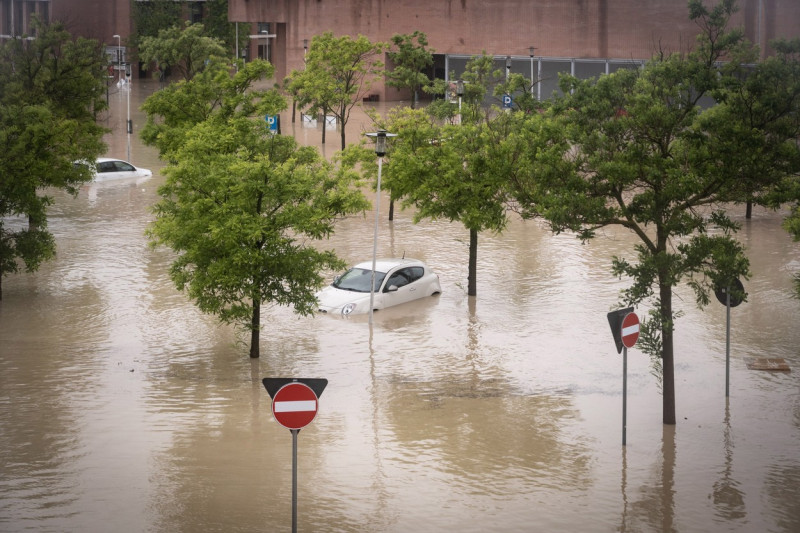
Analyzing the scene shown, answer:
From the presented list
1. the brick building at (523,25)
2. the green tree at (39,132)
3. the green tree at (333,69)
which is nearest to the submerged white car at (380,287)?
the green tree at (39,132)

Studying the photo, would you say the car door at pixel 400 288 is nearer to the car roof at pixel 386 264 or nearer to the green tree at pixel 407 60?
the car roof at pixel 386 264

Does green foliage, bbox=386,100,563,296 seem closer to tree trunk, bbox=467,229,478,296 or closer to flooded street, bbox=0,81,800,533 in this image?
tree trunk, bbox=467,229,478,296

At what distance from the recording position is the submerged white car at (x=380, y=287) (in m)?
25.8

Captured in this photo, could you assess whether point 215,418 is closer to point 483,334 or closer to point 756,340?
point 483,334

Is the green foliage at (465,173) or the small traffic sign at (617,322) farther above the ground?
the green foliage at (465,173)

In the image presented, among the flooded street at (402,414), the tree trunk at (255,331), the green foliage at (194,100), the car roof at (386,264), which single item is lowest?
the flooded street at (402,414)

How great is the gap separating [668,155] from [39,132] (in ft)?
50.2

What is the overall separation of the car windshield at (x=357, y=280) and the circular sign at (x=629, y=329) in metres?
10.6

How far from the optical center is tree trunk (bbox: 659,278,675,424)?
17125 mm

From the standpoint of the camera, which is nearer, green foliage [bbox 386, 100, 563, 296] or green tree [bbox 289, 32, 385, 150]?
green foliage [bbox 386, 100, 563, 296]

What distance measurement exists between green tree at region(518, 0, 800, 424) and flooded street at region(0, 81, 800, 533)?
7.98 feet

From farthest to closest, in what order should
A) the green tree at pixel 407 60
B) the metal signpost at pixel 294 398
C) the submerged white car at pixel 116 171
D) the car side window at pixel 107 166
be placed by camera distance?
the green tree at pixel 407 60 → the car side window at pixel 107 166 → the submerged white car at pixel 116 171 → the metal signpost at pixel 294 398

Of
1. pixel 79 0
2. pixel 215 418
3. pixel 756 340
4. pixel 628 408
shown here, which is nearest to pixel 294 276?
pixel 215 418

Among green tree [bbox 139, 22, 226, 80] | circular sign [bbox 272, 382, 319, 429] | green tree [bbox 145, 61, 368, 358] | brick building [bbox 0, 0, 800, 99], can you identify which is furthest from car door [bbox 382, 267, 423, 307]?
green tree [bbox 139, 22, 226, 80]
